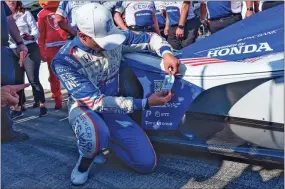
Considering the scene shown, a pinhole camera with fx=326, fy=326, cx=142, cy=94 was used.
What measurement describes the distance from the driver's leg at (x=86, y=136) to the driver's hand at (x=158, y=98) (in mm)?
372

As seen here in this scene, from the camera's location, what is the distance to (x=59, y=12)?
3805mm

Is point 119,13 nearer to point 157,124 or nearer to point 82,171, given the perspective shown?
point 157,124

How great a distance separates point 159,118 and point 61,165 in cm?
85

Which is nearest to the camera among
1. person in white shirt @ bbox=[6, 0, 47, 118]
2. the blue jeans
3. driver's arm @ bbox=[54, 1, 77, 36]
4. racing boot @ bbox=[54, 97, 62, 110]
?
the blue jeans

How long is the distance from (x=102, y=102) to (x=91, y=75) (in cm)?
24

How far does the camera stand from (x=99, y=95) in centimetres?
212

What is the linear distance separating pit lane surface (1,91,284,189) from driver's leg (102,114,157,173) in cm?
7

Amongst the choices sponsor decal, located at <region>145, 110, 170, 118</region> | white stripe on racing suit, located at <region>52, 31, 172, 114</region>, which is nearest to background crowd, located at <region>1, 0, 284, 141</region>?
white stripe on racing suit, located at <region>52, 31, 172, 114</region>

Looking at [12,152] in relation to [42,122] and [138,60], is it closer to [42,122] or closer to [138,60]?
[42,122]

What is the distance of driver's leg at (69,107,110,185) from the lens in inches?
82.9

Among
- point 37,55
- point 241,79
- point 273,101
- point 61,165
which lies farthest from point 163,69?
point 37,55

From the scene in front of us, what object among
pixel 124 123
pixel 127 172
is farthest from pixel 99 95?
pixel 127 172

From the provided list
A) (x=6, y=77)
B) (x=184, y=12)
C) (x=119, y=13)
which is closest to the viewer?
(x=6, y=77)

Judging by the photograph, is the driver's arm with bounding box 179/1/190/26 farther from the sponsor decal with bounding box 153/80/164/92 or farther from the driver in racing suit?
the sponsor decal with bounding box 153/80/164/92
